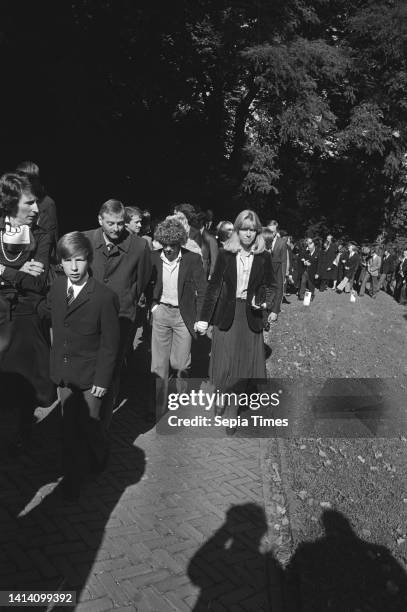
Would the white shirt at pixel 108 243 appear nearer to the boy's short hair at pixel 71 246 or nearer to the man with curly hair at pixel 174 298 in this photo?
the man with curly hair at pixel 174 298

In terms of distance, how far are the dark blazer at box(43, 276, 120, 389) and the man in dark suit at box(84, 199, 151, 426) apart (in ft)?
2.79

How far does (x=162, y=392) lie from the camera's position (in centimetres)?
652

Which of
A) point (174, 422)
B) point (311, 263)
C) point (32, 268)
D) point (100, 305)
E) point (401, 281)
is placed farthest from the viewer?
point (401, 281)

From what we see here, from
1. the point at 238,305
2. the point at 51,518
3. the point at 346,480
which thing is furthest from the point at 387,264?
the point at 51,518

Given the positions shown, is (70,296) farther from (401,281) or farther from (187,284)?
(401,281)

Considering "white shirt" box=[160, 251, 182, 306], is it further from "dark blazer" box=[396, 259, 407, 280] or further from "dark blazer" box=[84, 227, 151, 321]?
"dark blazer" box=[396, 259, 407, 280]

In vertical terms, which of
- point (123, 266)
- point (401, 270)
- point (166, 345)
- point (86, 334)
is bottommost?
point (166, 345)

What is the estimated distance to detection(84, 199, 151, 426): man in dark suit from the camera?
5402 mm

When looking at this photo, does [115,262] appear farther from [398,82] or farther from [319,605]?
[398,82]

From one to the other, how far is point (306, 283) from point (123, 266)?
42.6 ft

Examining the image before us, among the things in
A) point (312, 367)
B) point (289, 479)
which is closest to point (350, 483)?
point (289, 479)

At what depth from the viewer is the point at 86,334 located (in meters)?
4.46

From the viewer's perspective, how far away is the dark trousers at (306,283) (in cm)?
1772

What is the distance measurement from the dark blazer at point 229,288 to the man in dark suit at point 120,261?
80cm
